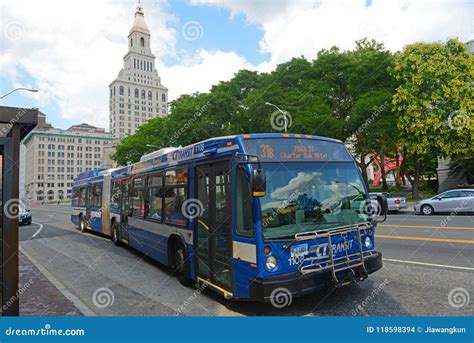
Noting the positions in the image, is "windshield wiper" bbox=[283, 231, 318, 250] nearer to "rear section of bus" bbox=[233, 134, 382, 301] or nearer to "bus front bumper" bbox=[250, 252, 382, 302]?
"rear section of bus" bbox=[233, 134, 382, 301]

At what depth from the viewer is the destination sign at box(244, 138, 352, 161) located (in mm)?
5547

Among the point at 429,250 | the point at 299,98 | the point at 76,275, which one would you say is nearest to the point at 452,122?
the point at 299,98

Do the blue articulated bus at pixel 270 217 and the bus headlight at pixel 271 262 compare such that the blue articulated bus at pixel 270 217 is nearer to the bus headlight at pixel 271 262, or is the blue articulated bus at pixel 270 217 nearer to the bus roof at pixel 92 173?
the bus headlight at pixel 271 262

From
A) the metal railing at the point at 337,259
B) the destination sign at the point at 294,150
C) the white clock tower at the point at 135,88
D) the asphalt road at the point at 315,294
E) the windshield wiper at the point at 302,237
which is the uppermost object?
the white clock tower at the point at 135,88

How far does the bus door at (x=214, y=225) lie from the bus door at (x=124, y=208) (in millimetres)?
5463

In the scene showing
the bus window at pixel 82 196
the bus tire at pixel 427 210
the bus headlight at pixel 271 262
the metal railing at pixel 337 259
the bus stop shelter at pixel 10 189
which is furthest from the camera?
the bus tire at pixel 427 210

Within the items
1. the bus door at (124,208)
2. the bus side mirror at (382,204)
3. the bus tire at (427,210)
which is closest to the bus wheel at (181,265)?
the bus side mirror at (382,204)

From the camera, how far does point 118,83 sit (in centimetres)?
13862

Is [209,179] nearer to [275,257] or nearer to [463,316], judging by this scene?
[275,257]

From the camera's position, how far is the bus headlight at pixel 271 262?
4.91m

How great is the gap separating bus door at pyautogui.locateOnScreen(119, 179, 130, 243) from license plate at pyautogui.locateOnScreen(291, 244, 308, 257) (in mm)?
7535

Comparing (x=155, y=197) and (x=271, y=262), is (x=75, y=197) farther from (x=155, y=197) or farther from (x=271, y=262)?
(x=271, y=262)

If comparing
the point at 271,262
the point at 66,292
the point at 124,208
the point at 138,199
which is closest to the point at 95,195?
the point at 124,208

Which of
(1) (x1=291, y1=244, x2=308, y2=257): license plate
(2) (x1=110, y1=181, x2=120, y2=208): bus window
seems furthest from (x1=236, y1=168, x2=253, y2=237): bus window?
(2) (x1=110, y1=181, x2=120, y2=208): bus window
